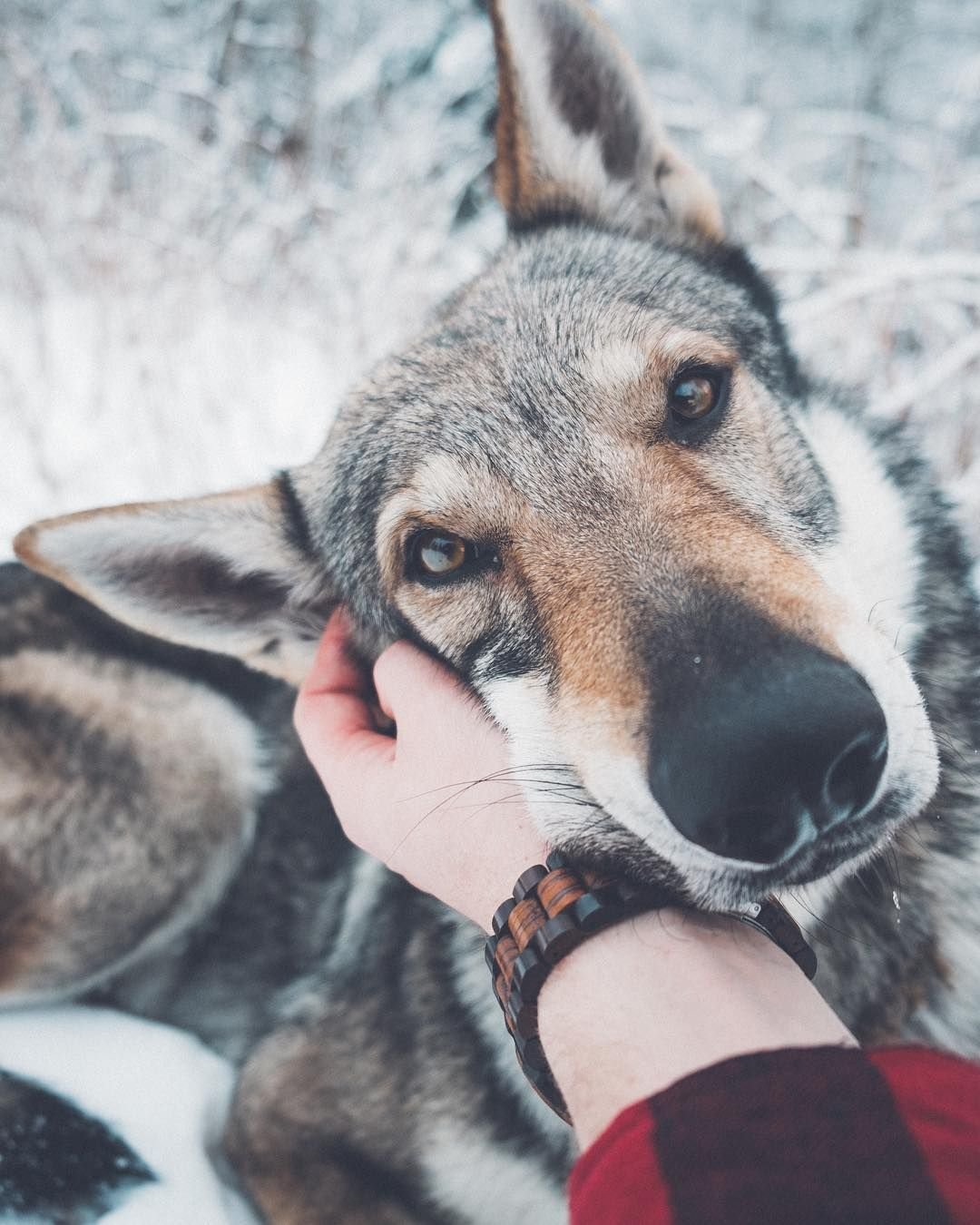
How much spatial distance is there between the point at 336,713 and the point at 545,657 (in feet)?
1.86

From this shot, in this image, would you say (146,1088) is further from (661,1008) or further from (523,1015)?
(661,1008)

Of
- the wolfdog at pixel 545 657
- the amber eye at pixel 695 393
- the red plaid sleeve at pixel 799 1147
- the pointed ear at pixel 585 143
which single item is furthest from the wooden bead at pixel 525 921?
the pointed ear at pixel 585 143

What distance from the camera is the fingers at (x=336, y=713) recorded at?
5.55 feet

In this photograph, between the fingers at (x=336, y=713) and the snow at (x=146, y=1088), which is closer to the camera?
the fingers at (x=336, y=713)

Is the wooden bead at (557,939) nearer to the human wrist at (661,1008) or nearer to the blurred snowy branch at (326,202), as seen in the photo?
the human wrist at (661,1008)

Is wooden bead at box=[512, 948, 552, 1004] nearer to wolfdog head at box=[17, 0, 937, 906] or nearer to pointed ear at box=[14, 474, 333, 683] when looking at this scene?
wolfdog head at box=[17, 0, 937, 906]

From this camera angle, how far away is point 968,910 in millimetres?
1663

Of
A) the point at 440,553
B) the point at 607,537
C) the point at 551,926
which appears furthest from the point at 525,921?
the point at 440,553

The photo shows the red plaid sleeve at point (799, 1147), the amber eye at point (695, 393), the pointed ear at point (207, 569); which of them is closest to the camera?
the red plaid sleeve at point (799, 1147)

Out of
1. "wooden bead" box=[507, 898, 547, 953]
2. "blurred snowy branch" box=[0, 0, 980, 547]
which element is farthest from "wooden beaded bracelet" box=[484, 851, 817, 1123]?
"blurred snowy branch" box=[0, 0, 980, 547]

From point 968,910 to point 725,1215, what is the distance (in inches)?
50.8

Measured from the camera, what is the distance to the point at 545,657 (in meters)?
1.54

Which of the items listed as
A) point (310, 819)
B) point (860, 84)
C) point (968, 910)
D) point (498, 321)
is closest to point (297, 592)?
point (498, 321)

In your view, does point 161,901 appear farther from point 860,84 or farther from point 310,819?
point 860,84
